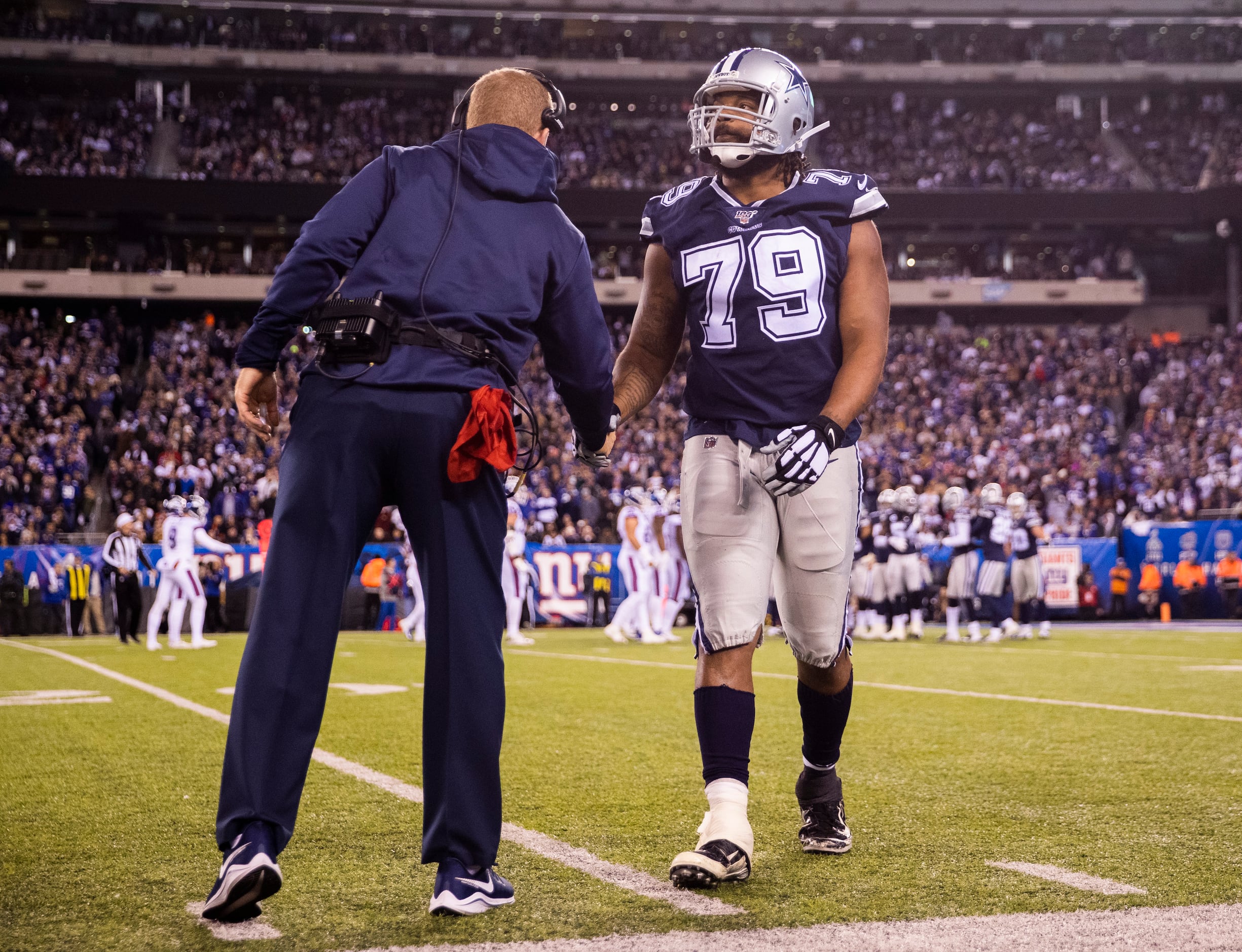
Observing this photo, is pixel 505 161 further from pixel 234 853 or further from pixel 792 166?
pixel 234 853

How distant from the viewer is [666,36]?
39438mm

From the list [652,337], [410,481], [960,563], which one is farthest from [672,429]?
[410,481]

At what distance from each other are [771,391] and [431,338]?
1.09 m

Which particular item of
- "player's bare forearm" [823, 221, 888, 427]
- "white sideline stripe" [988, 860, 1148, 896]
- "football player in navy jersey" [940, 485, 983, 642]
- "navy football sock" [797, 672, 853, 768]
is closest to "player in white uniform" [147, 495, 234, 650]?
"football player in navy jersey" [940, 485, 983, 642]

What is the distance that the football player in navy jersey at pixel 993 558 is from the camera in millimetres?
16312

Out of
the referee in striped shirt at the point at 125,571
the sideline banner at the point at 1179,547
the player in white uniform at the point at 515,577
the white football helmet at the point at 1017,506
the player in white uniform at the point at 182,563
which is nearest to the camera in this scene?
the player in white uniform at the point at 182,563

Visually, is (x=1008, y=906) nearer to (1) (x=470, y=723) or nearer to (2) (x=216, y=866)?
(1) (x=470, y=723)

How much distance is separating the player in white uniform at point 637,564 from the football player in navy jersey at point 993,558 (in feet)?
14.0

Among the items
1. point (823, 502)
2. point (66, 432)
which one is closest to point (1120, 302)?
point (66, 432)

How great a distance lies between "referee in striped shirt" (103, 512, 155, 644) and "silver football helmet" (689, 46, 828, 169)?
13816mm

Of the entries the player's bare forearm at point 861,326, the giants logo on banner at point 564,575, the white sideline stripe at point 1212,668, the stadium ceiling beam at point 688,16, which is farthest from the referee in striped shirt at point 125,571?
the stadium ceiling beam at point 688,16

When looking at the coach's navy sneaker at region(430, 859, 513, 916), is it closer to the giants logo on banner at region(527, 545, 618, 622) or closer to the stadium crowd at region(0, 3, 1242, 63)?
the giants logo on banner at region(527, 545, 618, 622)

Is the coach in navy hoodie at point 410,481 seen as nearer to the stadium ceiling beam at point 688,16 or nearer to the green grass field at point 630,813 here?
the green grass field at point 630,813

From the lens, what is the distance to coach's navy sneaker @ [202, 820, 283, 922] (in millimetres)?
2555
